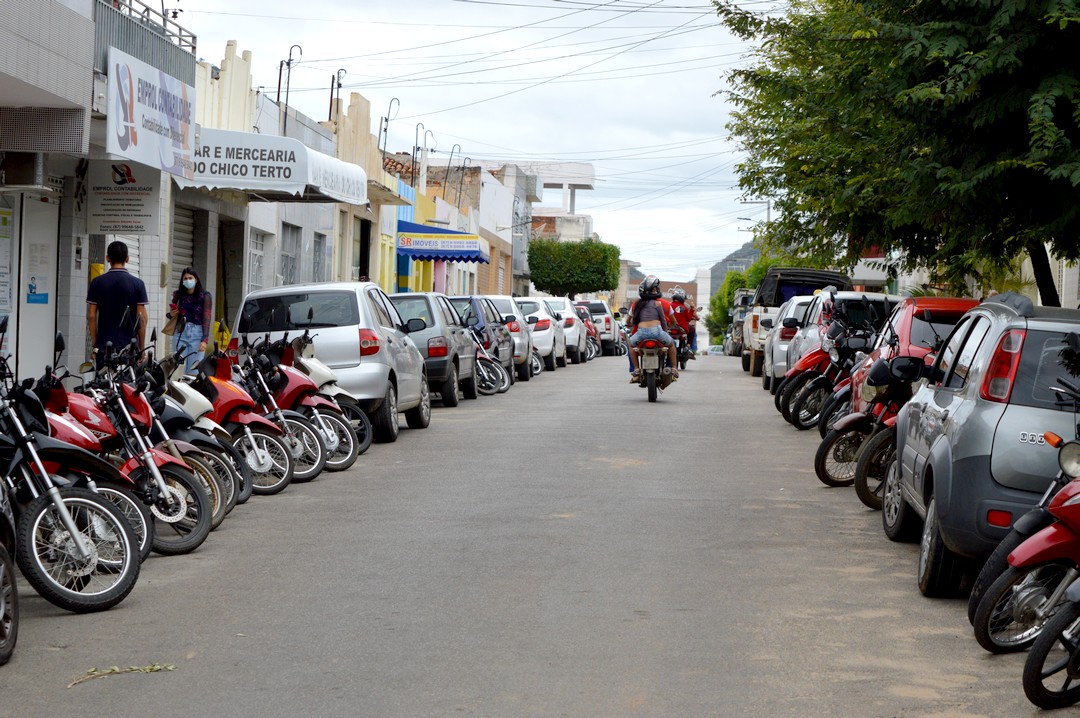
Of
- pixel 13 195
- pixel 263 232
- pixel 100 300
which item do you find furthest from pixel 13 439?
pixel 263 232

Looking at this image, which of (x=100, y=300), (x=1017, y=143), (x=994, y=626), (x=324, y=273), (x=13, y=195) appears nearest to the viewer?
(x=994, y=626)

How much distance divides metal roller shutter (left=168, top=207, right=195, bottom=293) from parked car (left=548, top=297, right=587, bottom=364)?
41.4ft

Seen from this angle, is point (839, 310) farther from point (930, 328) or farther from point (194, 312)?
point (194, 312)

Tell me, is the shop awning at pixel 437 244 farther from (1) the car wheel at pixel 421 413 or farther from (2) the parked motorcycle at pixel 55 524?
(2) the parked motorcycle at pixel 55 524

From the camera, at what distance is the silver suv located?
6984 millimetres

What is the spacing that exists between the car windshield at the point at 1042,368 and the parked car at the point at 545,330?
24.2 meters

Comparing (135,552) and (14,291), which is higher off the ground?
(14,291)

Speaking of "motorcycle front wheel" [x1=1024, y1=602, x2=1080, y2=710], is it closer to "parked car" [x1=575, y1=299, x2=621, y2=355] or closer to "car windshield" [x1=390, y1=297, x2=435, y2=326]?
"car windshield" [x1=390, y1=297, x2=435, y2=326]

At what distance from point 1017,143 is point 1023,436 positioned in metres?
5.29

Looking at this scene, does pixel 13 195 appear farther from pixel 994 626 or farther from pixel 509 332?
pixel 994 626

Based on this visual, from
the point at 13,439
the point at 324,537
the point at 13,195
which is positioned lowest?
the point at 324,537

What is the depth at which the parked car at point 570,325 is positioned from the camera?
1436 inches

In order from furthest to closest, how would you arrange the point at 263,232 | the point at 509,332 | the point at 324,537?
the point at 263,232 < the point at 509,332 < the point at 324,537

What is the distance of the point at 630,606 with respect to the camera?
7258 mm
